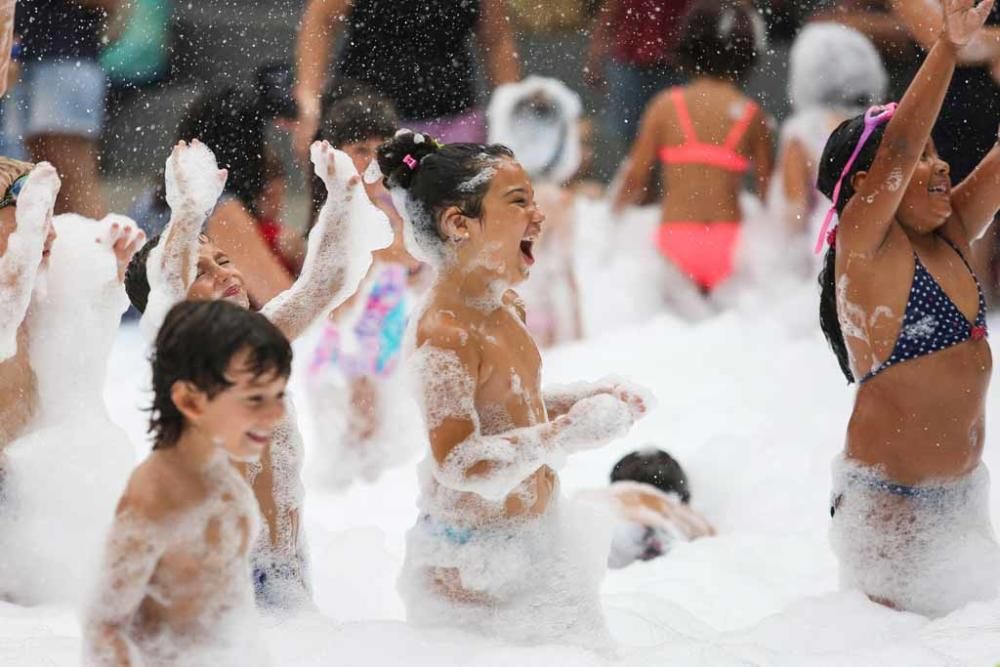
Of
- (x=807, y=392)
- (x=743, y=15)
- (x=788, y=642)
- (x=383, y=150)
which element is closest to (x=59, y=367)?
(x=383, y=150)

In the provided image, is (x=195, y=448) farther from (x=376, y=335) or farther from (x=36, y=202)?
(x=376, y=335)

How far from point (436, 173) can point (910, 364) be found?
91 centimetres

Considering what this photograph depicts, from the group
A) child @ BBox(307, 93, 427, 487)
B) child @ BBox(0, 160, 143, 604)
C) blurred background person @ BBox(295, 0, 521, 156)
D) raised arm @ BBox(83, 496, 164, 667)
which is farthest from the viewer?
blurred background person @ BBox(295, 0, 521, 156)

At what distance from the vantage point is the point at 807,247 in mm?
5668

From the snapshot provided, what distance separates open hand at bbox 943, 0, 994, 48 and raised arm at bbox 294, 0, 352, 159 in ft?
7.16

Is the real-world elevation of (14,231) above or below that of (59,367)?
above

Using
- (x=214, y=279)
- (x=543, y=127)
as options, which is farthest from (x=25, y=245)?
(x=543, y=127)

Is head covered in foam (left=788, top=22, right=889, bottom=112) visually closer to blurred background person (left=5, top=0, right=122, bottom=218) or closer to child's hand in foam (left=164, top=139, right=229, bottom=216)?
blurred background person (left=5, top=0, right=122, bottom=218)

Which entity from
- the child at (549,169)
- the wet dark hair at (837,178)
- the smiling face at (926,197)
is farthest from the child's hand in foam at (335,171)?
the child at (549,169)

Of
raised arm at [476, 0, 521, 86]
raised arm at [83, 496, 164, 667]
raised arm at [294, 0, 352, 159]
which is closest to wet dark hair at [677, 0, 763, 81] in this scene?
raised arm at [476, 0, 521, 86]

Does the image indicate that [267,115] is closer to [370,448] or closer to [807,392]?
[370,448]

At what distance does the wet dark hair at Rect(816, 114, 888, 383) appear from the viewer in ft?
8.43

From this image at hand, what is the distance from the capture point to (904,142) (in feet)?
8.16

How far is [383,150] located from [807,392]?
8.81 ft
